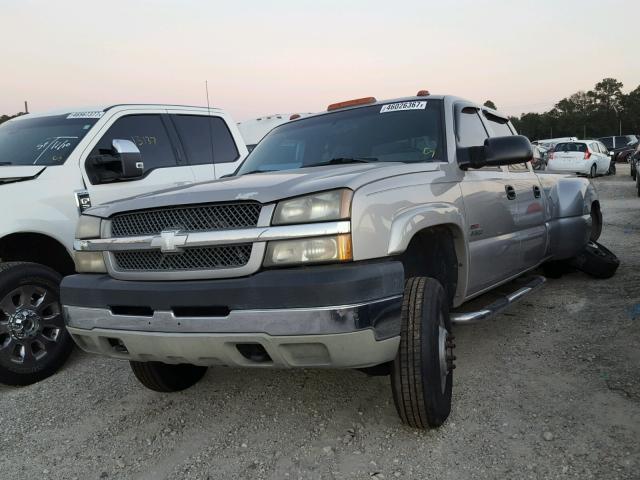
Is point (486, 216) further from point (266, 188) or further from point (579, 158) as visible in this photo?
point (579, 158)

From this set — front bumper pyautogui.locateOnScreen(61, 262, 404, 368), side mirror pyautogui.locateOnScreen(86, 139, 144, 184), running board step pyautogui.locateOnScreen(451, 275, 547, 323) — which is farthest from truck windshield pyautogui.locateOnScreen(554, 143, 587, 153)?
front bumper pyautogui.locateOnScreen(61, 262, 404, 368)

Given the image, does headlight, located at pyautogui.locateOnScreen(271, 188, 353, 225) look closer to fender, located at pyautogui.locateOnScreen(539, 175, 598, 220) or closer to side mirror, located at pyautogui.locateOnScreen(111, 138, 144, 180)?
side mirror, located at pyautogui.locateOnScreen(111, 138, 144, 180)

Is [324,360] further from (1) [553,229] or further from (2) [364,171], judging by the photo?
(1) [553,229]

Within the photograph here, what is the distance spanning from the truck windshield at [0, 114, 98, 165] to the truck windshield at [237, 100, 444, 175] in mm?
1516

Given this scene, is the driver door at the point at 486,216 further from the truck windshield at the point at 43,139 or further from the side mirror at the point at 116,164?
the truck windshield at the point at 43,139

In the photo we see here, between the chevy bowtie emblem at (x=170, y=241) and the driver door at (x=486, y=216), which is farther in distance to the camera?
the driver door at (x=486, y=216)

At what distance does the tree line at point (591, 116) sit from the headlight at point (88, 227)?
265 feet

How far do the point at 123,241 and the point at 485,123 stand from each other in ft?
9.89

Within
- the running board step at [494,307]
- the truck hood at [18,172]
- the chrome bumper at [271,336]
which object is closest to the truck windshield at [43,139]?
the truck hood at [18,172]

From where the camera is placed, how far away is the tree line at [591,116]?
83438 millimetres

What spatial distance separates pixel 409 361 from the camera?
102 inches

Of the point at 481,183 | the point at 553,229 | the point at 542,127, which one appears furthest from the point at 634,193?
the point at 542,127

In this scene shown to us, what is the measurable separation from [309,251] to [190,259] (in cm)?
60

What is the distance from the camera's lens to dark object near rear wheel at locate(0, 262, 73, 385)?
150 inches
